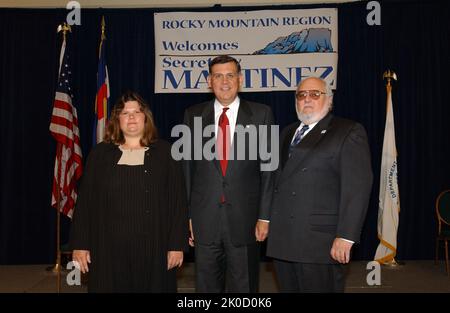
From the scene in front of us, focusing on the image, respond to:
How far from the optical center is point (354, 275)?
215 inches

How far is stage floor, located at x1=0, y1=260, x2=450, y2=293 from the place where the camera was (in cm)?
486

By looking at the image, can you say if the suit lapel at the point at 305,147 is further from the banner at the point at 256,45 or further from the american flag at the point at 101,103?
the banner at the point at 256,45

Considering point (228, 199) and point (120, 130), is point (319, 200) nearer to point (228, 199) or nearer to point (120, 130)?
point (228, 199)

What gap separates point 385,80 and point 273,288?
3138mm

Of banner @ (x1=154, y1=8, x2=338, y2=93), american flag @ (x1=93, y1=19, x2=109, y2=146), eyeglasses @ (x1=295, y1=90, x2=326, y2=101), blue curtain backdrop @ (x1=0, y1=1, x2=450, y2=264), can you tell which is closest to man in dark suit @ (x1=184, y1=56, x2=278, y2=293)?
eyeglasses @ (x1=295, y1=90, x2=326, y2=101)

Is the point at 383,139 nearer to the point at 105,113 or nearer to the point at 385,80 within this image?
the point at 385,80

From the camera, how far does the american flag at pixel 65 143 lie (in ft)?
18.1

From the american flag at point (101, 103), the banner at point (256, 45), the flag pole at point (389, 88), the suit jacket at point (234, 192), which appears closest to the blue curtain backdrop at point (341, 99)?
the banner at point (256, 45)

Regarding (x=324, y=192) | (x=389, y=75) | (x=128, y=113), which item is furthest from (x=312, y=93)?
(x=389, y=75)

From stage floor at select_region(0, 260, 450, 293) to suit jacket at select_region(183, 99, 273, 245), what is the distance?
87.8 inches

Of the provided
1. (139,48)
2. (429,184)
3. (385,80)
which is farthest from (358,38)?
(139,48)

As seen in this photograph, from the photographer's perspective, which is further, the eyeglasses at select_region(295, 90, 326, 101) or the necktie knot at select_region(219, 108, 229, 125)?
the necktie knot at select_region(219, 108, 229, 125)

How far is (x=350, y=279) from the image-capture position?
5.27 m

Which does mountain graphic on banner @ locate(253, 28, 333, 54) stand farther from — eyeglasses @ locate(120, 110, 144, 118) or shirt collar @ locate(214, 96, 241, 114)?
eyeglasses @ locate(120, 110, 144, 118)
